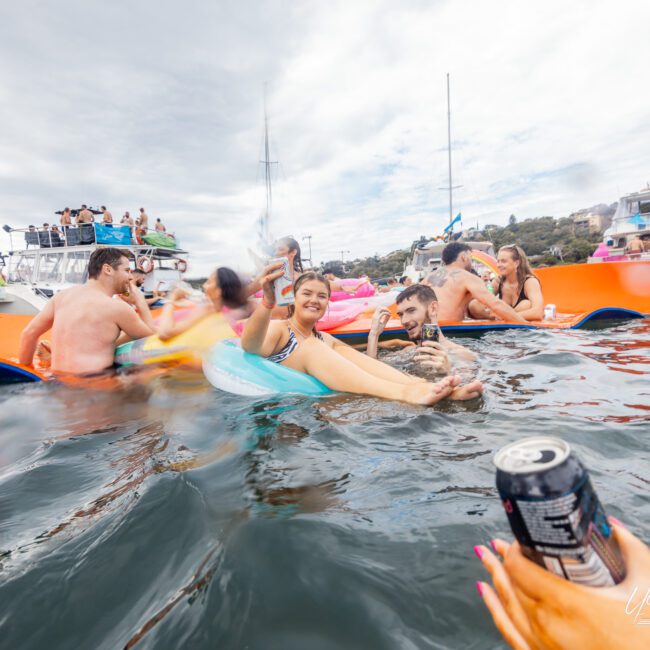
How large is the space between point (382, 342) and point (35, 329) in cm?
372

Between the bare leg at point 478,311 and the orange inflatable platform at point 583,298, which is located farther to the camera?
the bare leg at point 478,311

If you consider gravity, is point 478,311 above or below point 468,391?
above

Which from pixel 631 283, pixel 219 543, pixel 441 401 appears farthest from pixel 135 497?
pixel 631 283

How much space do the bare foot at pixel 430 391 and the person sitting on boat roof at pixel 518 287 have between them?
335 centimetres

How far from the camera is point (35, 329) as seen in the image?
408 centimetres

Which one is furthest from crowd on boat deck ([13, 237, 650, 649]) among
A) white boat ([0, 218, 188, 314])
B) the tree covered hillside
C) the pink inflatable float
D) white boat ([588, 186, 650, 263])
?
the tree covered hillside

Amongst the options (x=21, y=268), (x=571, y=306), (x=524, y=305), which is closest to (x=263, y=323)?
(x=524, y=305)

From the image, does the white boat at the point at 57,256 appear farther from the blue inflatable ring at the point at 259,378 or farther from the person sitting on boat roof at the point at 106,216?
the blue inflatable ring at the point at 259,378

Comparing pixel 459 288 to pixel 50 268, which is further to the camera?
pixel 50 268

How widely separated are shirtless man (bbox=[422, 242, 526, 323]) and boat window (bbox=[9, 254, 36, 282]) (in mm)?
12360

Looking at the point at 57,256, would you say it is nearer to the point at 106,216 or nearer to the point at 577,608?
the point at 106,216

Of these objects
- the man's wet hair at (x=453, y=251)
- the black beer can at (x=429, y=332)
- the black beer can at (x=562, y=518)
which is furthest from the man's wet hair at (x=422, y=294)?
the black beer can at (x=562, y=518)

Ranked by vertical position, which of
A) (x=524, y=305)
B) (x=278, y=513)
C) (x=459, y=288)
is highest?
(x=459, y=288)

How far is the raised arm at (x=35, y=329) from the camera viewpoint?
158 inches
